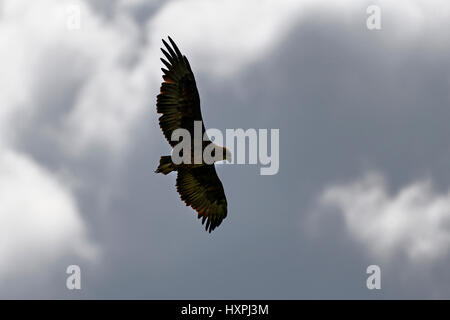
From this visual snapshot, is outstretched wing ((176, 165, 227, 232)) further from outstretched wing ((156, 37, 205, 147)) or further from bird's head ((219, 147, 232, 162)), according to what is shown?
outstretched wing ((156, 37, 205, 147))

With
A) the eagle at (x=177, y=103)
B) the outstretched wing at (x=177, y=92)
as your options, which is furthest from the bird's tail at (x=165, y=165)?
the outstretched wing at (x=177, y=92)

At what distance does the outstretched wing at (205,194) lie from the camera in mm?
20109

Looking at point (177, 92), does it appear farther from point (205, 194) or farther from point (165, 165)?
point (205, 194)

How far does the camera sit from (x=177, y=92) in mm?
18094

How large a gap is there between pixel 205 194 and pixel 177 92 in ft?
12.4

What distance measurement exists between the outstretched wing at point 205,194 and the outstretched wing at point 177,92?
241cm

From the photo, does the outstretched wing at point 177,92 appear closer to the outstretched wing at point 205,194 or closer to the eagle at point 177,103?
the eagle at point 177,103
